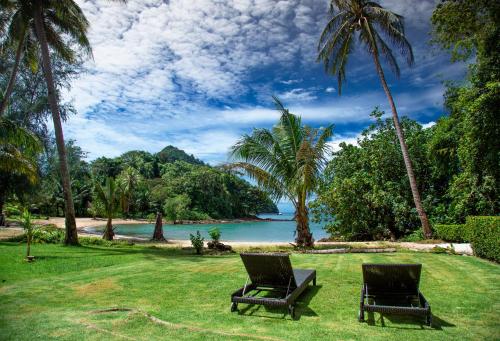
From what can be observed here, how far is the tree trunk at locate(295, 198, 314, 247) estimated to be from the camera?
14.1 m

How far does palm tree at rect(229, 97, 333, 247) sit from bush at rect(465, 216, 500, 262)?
5.53 metres

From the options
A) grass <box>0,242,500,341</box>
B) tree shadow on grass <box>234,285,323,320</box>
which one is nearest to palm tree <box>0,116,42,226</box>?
grass <box>0,242,500,341</box>

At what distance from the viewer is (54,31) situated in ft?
53.4

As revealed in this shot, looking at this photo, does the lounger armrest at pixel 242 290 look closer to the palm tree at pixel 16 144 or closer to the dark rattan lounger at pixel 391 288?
the dark rattan lounger at pixel 391 288

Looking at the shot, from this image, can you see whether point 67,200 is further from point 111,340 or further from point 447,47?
point 447,47

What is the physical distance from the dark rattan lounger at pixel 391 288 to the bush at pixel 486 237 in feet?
18.3

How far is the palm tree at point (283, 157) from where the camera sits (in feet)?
46.5

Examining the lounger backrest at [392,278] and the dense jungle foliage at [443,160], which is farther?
the dense jungle foliage at [443,160]

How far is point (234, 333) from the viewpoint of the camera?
4.25 meters

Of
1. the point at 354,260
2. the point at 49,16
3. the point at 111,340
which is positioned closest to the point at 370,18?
the point at 354,260

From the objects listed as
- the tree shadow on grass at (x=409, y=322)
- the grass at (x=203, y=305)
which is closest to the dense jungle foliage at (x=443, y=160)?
the grass at (x=203, y=305)

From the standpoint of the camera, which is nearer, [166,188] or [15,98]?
[15,98]

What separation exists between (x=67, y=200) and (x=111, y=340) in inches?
480

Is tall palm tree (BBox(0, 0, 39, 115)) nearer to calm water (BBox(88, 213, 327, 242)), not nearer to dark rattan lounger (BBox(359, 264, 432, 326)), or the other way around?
calm water (BBox(88, 213, 327, 242))
